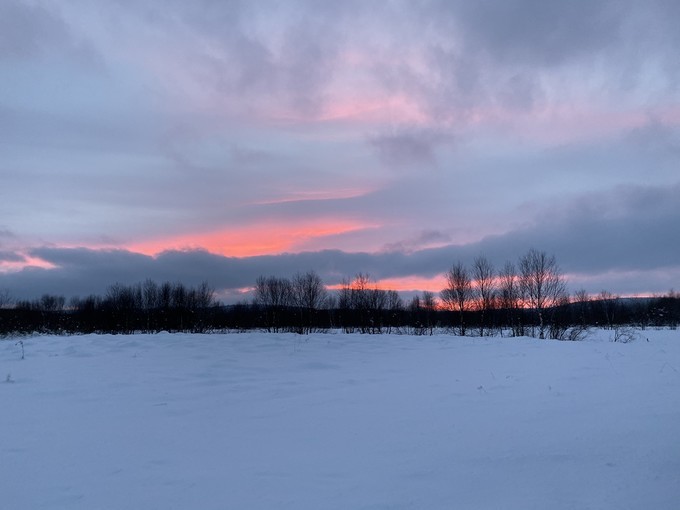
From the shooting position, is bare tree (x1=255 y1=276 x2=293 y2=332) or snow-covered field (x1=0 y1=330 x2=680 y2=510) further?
bare tree (x1=255 y1=276 x2=293 y2=332)

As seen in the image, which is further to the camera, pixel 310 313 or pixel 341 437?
pixel 310 313

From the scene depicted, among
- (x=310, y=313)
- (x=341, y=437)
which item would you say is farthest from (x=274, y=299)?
(x=341, y=437)

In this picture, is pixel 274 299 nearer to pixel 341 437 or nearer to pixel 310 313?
pixel 310 313

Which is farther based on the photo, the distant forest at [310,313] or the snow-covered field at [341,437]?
the distant forest at [310,313]

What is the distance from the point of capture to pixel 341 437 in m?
5.65

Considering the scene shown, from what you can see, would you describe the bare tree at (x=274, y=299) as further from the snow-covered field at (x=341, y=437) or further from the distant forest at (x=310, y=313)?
the snow-covered field at (x=341, y=437)

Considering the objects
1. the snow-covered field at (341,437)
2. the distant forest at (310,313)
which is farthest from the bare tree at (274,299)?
the snow-covered field at (341,437)

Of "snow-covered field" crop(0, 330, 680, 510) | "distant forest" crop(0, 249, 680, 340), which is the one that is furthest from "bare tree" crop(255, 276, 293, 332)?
"snow-covered field" crop(0, 330, 680, 510)

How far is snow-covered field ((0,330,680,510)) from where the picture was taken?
3953mm

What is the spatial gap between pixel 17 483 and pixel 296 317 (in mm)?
45192

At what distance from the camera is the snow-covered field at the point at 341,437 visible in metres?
3.95

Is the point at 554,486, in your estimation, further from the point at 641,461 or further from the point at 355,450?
the point at 355,450

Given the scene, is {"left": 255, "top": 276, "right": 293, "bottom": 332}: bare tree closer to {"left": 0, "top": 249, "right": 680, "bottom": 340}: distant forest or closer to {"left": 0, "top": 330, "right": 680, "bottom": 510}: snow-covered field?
{"left": 0, "top": 249, "right": 680, "bottom": 340}: distant forest

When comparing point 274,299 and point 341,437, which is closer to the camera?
point 341,437
